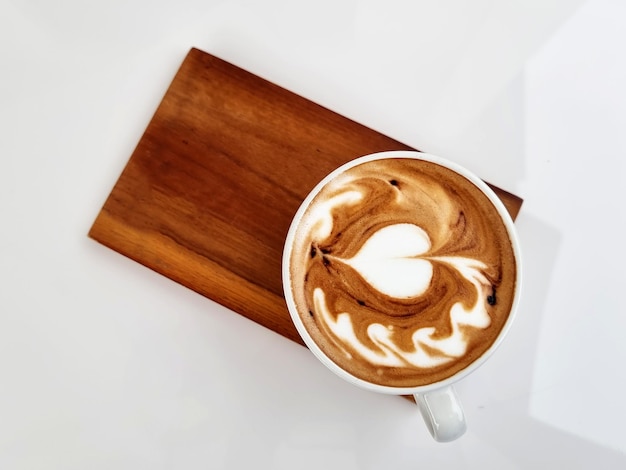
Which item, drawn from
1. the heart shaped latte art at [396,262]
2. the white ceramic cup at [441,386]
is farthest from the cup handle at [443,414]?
the heart shaped latte art at [396,262]

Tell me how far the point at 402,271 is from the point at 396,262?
0.04 feet

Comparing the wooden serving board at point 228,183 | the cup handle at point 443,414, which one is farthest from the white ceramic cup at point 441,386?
the wooden serving board at point 228,183

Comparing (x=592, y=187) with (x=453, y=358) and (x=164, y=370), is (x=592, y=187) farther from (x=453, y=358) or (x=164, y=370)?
(x=164, y=370)

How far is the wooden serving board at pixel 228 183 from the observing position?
2.49 feet

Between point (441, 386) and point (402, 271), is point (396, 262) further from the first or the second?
point (441, 386)

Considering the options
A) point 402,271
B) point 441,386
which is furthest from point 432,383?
point 402,271

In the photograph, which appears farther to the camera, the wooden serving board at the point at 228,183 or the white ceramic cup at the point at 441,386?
the wooden serving board at the point at 228,183

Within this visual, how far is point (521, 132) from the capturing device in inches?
33.3

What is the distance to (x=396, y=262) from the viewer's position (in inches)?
26.3

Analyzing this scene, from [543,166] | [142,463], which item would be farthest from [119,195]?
[543,166]

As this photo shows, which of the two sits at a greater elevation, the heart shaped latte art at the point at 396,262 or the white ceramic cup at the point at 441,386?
the heart shaped latte art at the point at 396,262

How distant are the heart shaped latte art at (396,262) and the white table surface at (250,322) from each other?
0.19 m

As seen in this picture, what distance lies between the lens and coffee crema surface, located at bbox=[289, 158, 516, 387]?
2.15ft

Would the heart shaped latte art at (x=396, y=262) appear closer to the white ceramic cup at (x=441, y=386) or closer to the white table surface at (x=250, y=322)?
the white ceramic cup at (x=441, y=386)
